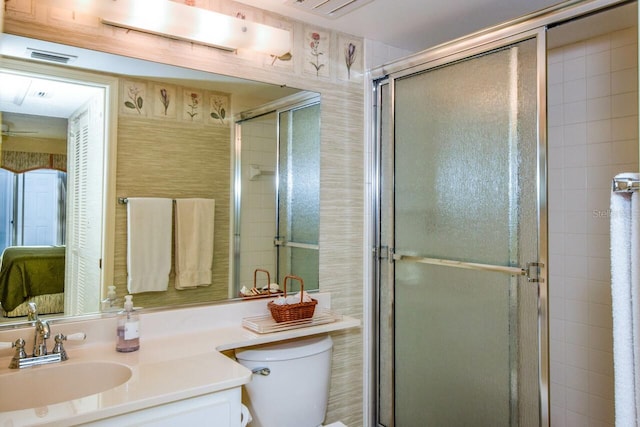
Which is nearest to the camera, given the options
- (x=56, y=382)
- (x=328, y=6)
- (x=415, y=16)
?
(x=56, y=382)

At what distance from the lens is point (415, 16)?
203 cm

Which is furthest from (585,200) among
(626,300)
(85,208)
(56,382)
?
(56,382)

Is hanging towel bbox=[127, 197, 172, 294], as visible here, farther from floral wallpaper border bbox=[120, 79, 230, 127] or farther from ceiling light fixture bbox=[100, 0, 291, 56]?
ceiling light fixture bbox=[100, 0, 291, 56]

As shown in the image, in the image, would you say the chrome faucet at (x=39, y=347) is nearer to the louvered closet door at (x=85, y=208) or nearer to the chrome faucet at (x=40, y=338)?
the chrome faucet at (x=40, y=338)

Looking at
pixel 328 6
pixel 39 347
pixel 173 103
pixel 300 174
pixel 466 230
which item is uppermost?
pixel 328 6

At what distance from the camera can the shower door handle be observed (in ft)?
5.36

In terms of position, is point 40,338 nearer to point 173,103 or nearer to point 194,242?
point 194,242

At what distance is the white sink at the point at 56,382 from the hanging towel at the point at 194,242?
16.9 inches

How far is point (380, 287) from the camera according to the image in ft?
7.44

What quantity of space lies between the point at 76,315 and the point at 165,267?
34 centimetres

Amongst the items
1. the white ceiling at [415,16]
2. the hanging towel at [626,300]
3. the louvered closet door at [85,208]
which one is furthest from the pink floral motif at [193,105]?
the hanging towel at [626,300]

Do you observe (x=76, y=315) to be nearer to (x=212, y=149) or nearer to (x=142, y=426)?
(x=142, y=426)

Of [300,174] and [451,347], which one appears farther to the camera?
[300,174]

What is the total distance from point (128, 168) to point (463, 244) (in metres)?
1.34
